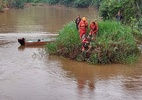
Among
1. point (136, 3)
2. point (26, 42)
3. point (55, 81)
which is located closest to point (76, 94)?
point (55, 81)

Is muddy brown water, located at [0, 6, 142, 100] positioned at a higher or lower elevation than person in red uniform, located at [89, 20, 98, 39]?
lower

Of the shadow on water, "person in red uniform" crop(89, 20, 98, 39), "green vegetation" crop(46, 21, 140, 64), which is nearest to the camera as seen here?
the shadow on water

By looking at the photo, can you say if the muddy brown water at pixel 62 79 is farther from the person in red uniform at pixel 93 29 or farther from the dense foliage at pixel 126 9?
the dense foliage at pixel 126 9

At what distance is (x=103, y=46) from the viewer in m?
13.3

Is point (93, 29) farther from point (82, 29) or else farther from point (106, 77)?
point (106, 77)

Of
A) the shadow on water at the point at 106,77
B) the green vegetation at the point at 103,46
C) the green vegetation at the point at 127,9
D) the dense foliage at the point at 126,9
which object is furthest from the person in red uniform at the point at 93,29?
the dense foliage at the point at 126,9

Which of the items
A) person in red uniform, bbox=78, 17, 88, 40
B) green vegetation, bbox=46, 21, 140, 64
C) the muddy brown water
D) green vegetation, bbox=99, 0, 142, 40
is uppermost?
green vegetation, bbox=99, 0, 142, 40

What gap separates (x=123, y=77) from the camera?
11.7 meters

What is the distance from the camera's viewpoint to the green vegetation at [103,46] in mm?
13375

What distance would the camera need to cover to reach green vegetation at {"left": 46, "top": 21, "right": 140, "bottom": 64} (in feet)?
43.9

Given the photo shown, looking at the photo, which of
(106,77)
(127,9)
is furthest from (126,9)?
(106,77)

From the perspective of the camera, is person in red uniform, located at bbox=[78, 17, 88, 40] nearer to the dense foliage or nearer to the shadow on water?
the shadow on water

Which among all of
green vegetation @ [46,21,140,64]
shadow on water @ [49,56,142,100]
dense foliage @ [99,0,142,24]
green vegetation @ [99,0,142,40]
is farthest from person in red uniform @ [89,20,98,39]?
dense foliage @ [99,0,142,24]

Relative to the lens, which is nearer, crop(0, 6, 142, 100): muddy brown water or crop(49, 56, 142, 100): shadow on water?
crop(0, 6, 142, 100): muddy brown water
